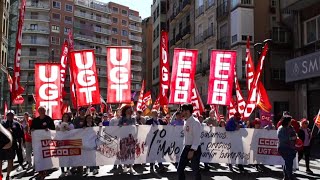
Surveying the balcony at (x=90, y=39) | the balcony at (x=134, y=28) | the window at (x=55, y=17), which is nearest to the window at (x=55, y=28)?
the window at (x=55, y=17)

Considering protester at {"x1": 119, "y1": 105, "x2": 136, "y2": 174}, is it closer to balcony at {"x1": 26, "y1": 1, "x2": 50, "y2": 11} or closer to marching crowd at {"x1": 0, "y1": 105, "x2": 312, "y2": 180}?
marching crowd at {"x1": 0, "y1": 105, "x2": 312, "y2": 180}

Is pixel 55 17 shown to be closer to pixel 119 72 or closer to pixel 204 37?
pixel 204 37

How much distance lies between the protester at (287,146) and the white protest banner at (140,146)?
2615mm

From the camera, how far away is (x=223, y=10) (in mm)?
36375

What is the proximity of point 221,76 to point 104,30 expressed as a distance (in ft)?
267

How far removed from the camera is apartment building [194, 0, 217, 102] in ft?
128

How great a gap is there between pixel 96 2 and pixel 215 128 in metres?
86.3

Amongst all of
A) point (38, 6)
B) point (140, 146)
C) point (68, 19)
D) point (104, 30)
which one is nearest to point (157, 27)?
point (68, 19)

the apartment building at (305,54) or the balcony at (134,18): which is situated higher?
the balcony at (134,18)

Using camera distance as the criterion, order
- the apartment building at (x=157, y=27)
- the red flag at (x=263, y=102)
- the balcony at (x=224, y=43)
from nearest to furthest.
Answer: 1. the red flag at (x=263, y=102)
2. the balcony at (x=224, y=43)
3. the apartment building at (x=157, y=27)

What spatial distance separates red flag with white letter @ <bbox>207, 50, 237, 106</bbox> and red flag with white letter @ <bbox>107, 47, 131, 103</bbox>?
2.86 meters

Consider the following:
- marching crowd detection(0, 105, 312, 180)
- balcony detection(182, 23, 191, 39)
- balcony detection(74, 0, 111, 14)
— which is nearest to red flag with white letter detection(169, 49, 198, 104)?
marching crowd detection(0, 105, 312, 180)

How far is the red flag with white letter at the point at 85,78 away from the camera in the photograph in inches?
525

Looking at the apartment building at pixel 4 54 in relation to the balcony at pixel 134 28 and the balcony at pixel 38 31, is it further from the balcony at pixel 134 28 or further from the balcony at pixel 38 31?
the balcony at pixel 134 28
